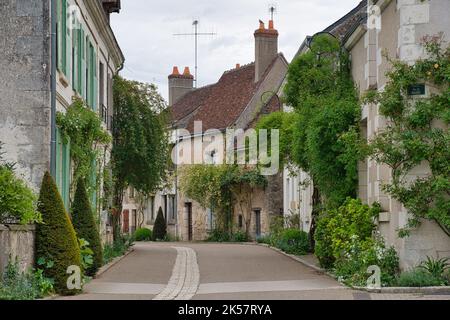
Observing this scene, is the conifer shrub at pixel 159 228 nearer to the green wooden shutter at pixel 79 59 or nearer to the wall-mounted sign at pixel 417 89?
the green wooden shutter at pixel 79 59

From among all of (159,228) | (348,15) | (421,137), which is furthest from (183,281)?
(159,228)

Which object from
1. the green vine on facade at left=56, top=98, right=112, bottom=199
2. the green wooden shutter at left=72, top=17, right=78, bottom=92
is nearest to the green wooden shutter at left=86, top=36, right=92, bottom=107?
the green wooden shutter at left=72, top=17, right=78, bottom=92

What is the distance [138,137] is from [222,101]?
19222mm

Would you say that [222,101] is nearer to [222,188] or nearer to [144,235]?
[222,188]

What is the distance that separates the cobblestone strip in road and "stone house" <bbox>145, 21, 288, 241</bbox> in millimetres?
16355

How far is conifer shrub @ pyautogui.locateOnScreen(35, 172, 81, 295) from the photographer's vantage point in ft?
46.0

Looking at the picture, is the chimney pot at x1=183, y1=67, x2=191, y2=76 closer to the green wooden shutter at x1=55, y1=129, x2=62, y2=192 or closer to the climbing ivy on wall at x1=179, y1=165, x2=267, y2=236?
the climbing ivy on wall at x1=179, y1=165, x2=267, y2=236

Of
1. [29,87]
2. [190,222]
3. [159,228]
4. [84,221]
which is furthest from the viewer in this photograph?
[159,228]

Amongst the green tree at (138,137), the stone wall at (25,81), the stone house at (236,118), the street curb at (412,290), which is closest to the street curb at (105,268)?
the stone wall at (25,81)

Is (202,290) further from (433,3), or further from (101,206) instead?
(101,206)

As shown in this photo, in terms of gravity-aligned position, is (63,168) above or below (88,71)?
below

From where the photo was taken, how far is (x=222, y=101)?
47.8 m
